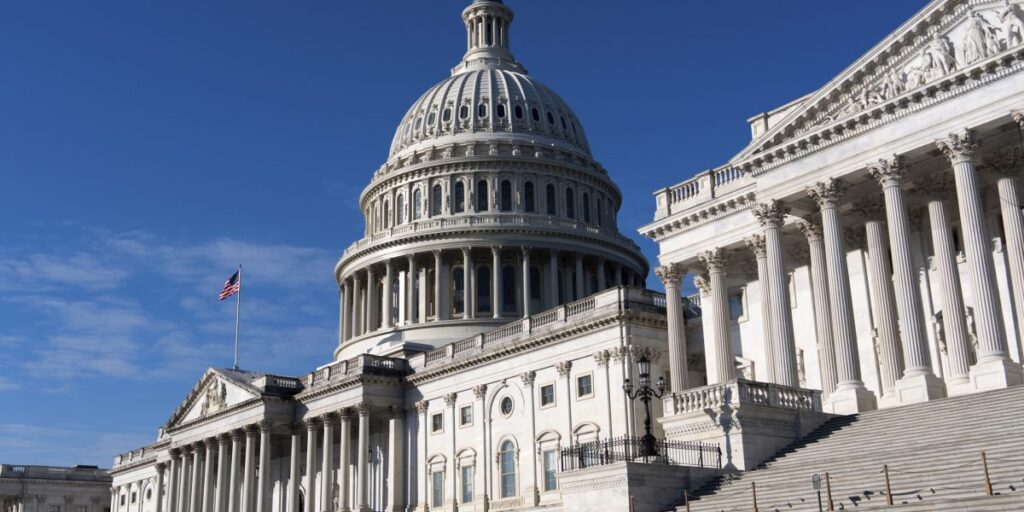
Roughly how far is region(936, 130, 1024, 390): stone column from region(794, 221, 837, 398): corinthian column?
6923 millimetres

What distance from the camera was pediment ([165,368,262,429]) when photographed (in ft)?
274

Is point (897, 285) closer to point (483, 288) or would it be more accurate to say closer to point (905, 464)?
point (905, 464)

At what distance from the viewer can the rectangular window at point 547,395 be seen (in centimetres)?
6253

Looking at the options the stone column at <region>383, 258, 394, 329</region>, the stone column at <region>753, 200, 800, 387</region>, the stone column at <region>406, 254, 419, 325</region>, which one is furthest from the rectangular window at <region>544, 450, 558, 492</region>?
the stone column at <region>383, 258, 394, 329</region>

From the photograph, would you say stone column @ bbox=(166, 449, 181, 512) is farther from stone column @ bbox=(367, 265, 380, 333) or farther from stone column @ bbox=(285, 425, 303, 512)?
stone column @ bbox=(367, 265, 380, 333)

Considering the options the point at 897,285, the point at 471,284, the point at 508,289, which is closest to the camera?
the point at 897,285

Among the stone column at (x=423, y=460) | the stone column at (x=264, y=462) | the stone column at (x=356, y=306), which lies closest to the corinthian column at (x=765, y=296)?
the stone column at (x=423, y=460)

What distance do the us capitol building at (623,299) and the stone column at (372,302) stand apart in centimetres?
14

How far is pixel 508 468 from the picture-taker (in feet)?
213

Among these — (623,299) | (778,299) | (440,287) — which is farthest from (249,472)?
(778,299)

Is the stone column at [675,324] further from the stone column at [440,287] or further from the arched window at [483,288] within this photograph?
the arched window at [483,288]

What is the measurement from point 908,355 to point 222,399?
194ft

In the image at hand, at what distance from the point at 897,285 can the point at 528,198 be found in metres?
60.5

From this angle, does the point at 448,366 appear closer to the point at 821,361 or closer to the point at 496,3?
the point at 821,361
